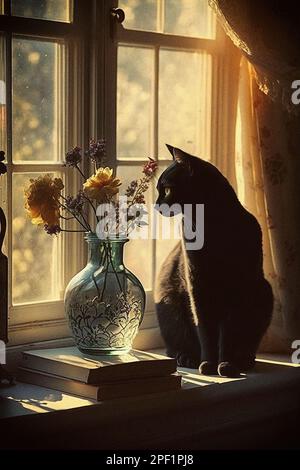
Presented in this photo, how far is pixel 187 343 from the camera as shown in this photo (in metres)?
2.58

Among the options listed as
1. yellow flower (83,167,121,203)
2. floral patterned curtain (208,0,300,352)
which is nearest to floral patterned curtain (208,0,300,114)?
floral patterned curtain (208,0,300,352)

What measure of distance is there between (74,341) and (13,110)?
661mm

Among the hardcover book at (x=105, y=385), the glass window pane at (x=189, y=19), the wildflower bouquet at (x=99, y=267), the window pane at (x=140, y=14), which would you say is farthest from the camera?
the glass window pane at (x=189, y=19)

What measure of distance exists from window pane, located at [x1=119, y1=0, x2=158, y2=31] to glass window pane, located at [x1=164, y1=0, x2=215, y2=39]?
5cm

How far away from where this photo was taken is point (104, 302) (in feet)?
A: 7.55

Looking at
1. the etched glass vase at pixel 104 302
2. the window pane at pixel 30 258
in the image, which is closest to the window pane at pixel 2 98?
the window pane at pixel 30 258

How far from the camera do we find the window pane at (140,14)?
2637 mm

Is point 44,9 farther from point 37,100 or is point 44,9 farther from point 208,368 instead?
point 208,368

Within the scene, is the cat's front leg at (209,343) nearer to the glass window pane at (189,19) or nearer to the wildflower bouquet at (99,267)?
the wildflower bouquet at (99,267)

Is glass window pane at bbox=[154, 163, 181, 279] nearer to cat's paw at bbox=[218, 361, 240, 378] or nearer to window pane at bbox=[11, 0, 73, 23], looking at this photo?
cat's paw at bbox=[218, 361, 240, 378]

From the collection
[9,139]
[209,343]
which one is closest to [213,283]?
[209,343]

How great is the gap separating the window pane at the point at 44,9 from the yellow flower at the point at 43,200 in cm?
48

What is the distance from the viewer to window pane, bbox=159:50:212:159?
2.76 metres

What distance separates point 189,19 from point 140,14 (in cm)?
20
